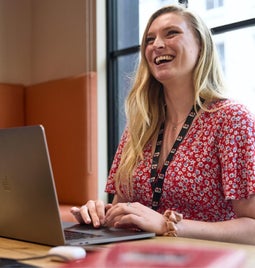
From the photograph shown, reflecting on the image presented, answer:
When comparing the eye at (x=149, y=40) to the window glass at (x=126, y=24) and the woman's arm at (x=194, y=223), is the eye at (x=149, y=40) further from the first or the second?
the window glass at (x=126, y=24)

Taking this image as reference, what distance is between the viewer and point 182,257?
0.75 m

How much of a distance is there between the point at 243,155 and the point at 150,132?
0.41 meters

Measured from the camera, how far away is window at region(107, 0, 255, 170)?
2889 mm

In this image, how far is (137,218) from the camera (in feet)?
4.17

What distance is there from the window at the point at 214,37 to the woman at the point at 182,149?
0.49 m

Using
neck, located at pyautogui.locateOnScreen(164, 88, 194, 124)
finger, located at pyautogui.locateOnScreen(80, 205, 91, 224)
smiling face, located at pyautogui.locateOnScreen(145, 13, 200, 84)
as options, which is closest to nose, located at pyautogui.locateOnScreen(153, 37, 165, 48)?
smiling face, located at pyautogui.locateOnScreen(145, 13, 200, 84)

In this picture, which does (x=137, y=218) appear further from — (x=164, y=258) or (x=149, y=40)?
(x=149, y=40)

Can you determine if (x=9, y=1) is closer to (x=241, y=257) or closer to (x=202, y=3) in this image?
(x=202, y=3)

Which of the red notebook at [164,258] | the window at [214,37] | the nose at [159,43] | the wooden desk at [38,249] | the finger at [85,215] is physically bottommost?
the wooden desk at [38,249]

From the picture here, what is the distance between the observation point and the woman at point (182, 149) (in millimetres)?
1407

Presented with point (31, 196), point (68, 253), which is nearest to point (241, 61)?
point (31, 196)

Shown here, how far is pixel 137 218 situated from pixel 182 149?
1.43 feet

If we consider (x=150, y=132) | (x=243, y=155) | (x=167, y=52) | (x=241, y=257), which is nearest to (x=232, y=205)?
(x=243, y=155)

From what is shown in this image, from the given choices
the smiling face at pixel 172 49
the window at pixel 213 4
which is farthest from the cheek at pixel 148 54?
the window at pixel 213 4
